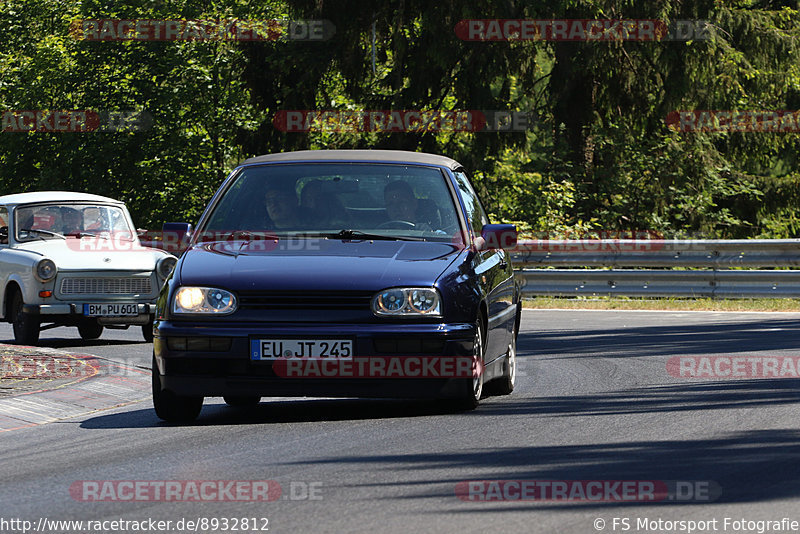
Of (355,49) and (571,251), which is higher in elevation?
(355,49)

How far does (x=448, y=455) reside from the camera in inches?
273

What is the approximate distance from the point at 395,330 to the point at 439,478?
1.84m

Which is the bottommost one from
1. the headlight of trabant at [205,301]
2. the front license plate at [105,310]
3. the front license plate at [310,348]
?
the front license plate at [105,310]

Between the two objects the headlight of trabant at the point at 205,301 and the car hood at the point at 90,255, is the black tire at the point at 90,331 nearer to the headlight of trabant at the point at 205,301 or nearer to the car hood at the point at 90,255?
the car hood at the point at 90,255

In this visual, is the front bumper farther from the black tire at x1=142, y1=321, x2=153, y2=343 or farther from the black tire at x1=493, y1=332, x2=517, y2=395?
Answer: the black tire at x1=142, y1=321, x2=153, y2=343

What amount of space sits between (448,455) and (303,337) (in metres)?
1.45

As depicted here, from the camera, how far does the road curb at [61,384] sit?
9.34 meters

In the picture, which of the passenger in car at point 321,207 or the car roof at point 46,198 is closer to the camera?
the passenger in car at point 321,207

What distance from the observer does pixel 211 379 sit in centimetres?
815

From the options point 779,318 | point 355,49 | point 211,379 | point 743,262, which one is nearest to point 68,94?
point 355,49

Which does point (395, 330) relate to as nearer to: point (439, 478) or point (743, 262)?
point (439, 478)

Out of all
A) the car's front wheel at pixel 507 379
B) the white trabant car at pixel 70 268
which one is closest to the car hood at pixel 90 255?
the white trabant car at pixel 70 268

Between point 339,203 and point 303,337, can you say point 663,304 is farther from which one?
point 303,337

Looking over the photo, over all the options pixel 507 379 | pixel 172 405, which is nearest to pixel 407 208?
pixel 507 379
